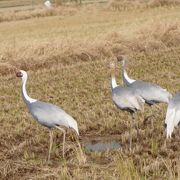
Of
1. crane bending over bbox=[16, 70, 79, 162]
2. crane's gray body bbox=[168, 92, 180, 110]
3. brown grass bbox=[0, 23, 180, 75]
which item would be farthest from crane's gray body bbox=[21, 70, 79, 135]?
brown grass bbox=[0, 23, 180, 75]

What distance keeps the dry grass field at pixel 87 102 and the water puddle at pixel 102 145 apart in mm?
114

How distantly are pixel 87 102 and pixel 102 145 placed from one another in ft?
9.28

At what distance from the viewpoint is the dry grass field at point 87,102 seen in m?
7.33

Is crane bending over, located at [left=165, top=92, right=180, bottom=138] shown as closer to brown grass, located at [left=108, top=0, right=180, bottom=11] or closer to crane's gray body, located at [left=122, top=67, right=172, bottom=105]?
crane's gray body, located at [left=122, top=67, right=172, bottom=105]

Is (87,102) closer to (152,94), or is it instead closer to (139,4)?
(152,94)

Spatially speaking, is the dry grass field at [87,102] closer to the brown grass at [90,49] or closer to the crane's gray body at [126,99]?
the brown grass at [90,49]

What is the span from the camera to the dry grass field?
7328 millimetres

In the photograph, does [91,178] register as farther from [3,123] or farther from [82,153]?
[3,123]

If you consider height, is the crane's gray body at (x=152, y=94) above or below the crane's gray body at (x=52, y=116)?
below

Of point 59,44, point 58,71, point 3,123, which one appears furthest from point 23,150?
point 59,44

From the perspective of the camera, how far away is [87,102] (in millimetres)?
11578

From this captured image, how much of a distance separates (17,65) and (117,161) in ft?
30.6

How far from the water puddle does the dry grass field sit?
4.5 inches

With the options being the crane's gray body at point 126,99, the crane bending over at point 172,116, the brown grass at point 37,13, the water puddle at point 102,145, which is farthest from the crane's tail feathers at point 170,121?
the brown grass at point 37,13
